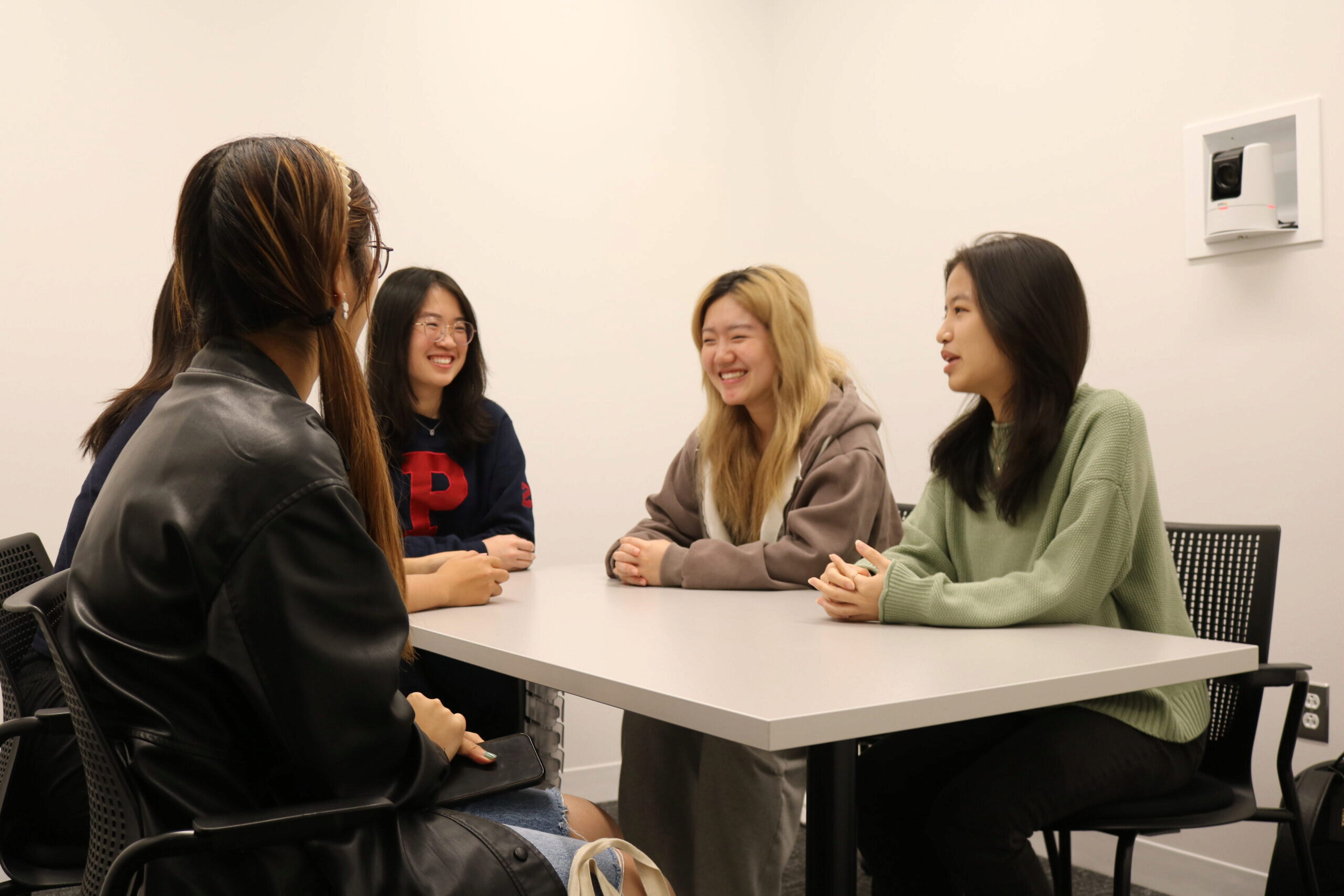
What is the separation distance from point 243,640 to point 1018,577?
1138 millimetres

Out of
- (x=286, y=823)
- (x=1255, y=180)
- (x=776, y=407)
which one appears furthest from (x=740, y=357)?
(x=286, y=823)

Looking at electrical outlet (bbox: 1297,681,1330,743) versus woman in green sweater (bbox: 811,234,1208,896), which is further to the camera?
electrical outlet (bbox: 1297,681,1330,743)

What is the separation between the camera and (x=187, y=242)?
1.05 meters

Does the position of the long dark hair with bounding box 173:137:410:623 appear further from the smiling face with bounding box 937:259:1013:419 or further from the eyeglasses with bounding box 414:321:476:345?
the eyeglasses with bounding box 414:321:476:345

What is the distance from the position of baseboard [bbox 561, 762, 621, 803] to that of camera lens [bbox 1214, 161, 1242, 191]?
2438mm

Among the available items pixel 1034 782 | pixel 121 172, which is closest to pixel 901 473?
pixel 1034 782

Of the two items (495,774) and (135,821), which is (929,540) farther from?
(135,821)

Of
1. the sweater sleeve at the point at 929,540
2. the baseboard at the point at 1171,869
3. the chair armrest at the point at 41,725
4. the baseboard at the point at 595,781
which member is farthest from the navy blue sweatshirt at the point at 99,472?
the baseboard at the point at 1171,869

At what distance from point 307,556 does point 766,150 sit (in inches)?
138

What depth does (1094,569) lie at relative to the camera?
1620 millimetres

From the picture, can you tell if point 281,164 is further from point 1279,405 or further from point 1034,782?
point 1279,405

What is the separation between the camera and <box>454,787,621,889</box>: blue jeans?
108cm

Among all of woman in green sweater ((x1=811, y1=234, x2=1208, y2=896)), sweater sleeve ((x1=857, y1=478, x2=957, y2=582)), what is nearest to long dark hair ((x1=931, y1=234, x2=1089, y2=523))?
woman in green sweater ((x1=811, y1=234, x2=1208, y2=896))

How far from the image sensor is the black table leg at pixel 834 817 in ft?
3.96
